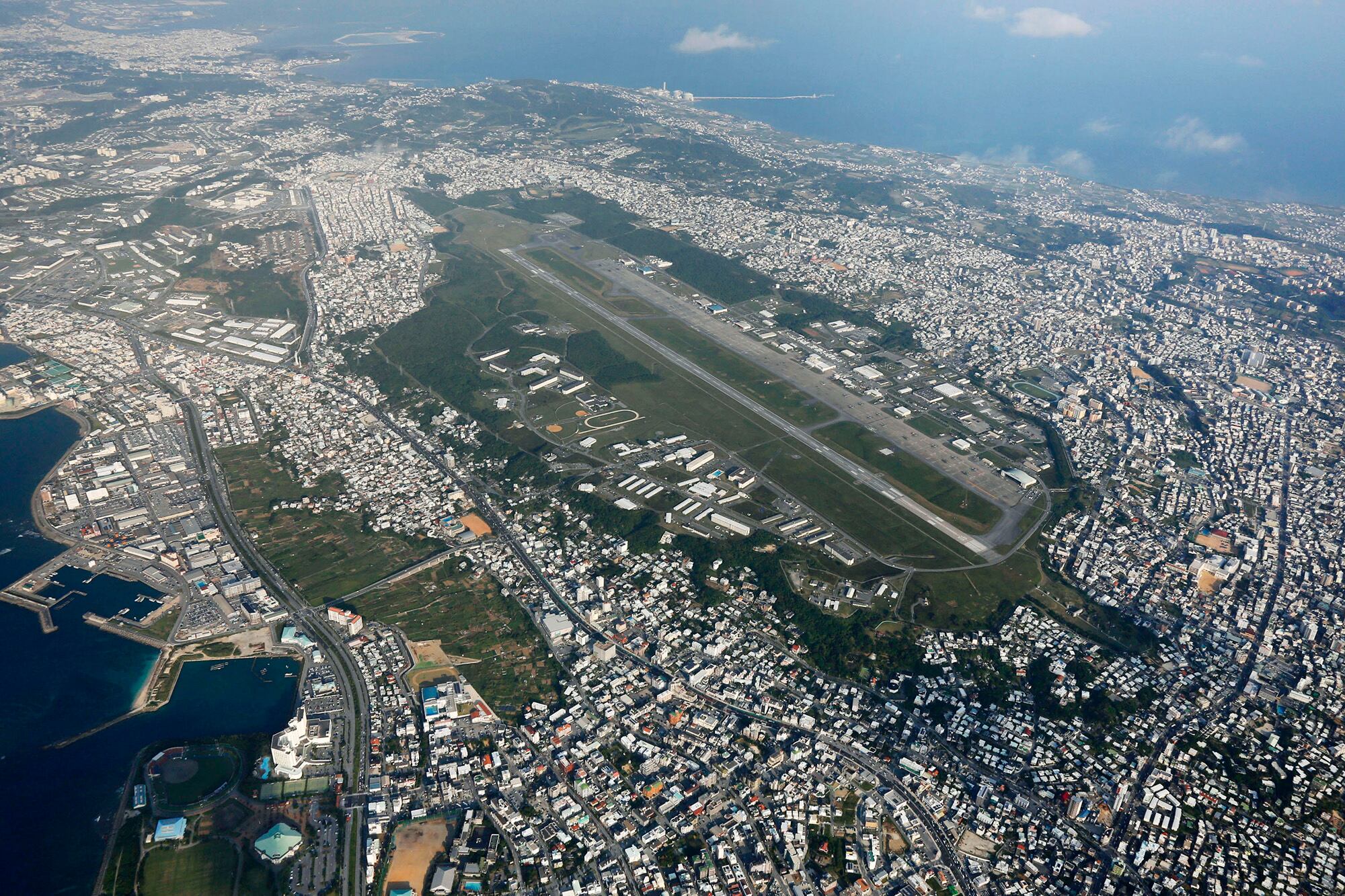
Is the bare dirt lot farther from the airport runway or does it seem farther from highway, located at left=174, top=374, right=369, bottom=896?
the airport runway

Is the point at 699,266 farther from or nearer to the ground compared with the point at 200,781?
farther from the ground

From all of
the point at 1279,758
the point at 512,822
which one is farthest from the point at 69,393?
the point at 1279,758

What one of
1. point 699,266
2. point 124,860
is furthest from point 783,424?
point 124,860

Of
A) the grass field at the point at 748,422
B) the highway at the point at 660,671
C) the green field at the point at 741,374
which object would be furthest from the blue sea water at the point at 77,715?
the green field at the point at 741,374

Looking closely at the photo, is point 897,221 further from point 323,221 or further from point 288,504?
point 288,504

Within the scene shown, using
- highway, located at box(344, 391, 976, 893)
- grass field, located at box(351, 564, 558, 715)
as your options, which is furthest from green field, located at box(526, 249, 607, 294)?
grass field, located at box(351, 564, 558, 715)

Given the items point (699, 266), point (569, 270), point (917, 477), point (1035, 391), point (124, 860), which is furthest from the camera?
point (699, 266)

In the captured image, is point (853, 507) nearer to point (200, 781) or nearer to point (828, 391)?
point (828, 391)
